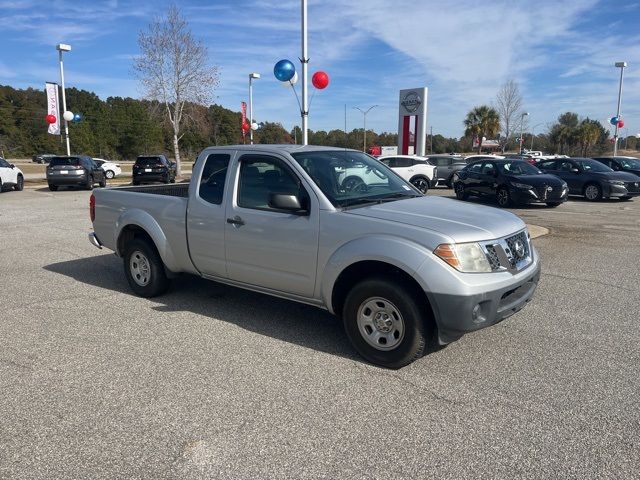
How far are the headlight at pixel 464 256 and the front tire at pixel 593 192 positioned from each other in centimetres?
1656

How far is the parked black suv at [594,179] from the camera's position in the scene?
1762 cm

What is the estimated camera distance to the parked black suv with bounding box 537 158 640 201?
17625mm

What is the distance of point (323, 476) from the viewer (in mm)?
2760

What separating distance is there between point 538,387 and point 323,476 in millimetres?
1913

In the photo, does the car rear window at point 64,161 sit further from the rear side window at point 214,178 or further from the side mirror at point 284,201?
the side mirror at point 284,201

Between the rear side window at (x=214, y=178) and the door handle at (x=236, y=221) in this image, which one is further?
the rear side window at (x=214, y=178)

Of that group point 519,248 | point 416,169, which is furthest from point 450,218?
point 416,169

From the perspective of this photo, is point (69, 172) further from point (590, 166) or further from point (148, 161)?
point (590, 166)

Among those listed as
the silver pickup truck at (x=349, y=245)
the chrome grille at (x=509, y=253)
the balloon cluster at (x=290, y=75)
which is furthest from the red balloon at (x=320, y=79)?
the chrome grille at (x=509, y=253)

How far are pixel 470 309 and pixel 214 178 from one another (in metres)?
3.01

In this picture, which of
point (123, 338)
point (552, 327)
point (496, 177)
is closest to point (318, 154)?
point (123, 338)

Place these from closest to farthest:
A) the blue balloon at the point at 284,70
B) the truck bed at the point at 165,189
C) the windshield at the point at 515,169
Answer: the truck bed at the point at 165,189 → the blue balloon at the point at 284,70 → the windshield at the point at 515,169

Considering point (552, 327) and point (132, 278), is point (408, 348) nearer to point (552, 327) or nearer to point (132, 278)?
point (552, 327)

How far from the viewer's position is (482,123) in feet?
212
